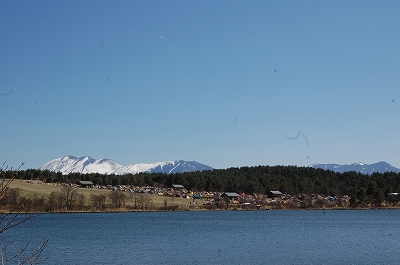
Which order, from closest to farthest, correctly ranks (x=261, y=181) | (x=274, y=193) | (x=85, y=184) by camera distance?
1. (x=274, y=193)
2. (x=85, y=184)
3. (x=261, y=181)

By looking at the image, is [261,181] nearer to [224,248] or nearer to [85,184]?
[85,184]

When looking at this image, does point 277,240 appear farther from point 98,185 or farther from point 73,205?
point 98,185

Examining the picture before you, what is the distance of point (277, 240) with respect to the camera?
53.4 metres

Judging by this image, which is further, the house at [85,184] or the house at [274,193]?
the house at [85,184]

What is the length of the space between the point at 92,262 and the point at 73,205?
8396 centimetres

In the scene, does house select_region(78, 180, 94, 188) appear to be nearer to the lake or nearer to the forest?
the forest

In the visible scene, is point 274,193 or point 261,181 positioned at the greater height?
point 261,181

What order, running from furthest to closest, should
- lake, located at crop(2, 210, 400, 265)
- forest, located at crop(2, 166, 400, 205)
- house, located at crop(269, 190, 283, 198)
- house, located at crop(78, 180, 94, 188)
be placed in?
house, located at crop(78, 180, 94, 188), forest, located at crop(2, 166, 400, 205), house, located at crop(269, 190, 283, 198), lake, located at crop(2, 210, 400, 265)

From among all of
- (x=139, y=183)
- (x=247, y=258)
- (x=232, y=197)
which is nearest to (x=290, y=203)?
(x=232, y=197)

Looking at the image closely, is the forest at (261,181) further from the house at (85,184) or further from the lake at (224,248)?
the lake at (224,248)

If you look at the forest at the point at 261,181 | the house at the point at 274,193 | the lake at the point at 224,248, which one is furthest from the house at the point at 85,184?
the lake at the point at 224,248

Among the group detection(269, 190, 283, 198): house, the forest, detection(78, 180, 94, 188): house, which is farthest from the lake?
detection(78, 180, 94, 188): house

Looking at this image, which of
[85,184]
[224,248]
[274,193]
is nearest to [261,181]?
[274,193]

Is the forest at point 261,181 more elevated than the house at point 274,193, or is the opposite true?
the forest at point 261,181
